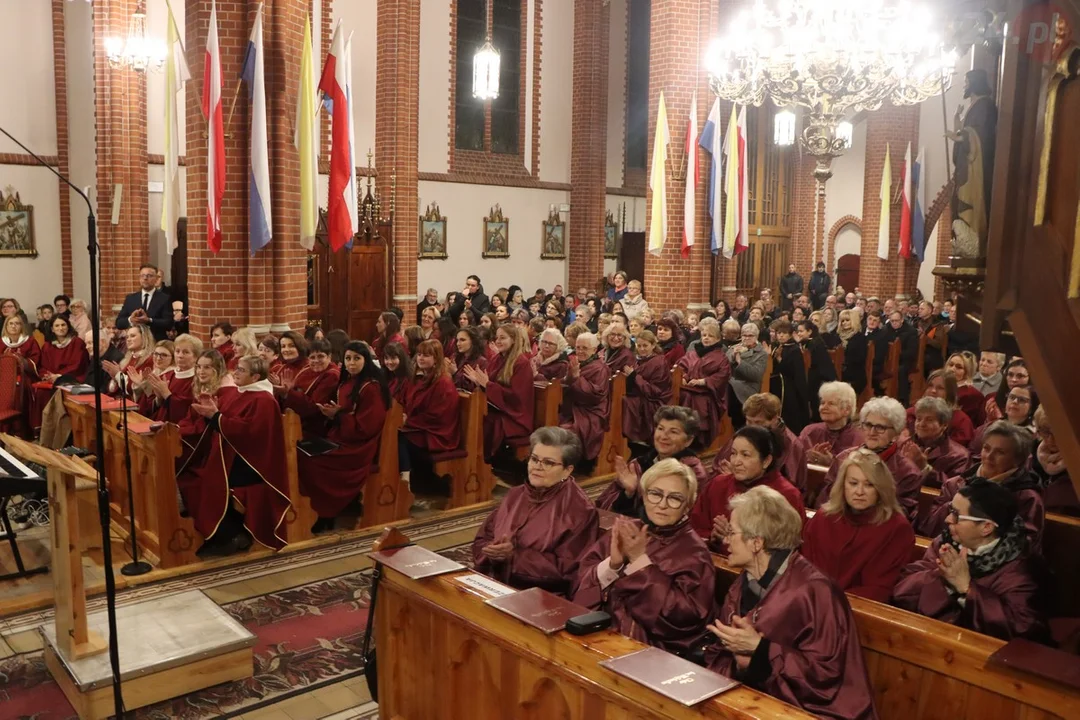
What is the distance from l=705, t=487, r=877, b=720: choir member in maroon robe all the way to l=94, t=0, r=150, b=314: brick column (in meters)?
13.2

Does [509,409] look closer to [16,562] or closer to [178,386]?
[178,386]

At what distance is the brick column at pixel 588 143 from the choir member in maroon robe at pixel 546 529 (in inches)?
635

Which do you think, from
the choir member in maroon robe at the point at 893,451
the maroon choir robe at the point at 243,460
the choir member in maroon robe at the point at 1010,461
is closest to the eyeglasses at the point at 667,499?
the choir member in maroon robe at the point at 1010,461

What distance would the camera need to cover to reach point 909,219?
17062 mm

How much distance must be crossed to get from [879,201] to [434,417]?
688 inches

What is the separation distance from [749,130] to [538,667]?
794 inches

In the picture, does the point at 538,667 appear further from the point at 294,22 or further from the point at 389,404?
the point at 294,22

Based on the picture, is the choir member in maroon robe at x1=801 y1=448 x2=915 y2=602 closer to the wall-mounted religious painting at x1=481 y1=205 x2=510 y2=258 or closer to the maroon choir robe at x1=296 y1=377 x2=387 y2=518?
the maroon choir robe at x1=296 y1=377 x2=387 y2=518

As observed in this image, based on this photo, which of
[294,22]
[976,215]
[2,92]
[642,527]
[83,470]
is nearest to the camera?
[976,215]

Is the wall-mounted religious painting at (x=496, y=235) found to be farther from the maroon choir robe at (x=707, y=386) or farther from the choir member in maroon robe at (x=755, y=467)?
the choir member in maroon robe at (x=755, y=467)

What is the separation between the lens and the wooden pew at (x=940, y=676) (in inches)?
120

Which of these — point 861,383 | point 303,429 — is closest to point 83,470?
point 303,429

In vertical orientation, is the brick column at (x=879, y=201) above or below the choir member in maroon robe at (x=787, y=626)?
above

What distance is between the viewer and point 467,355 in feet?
29.3
